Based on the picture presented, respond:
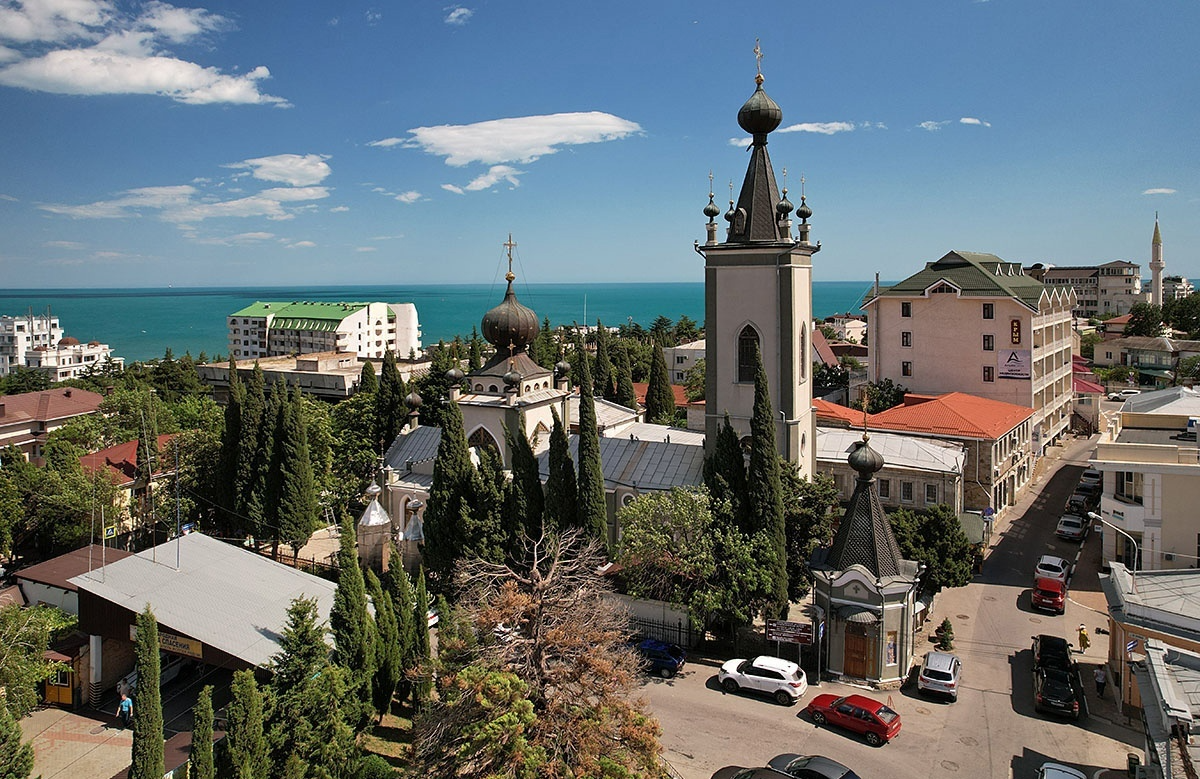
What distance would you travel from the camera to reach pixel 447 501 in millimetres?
25094

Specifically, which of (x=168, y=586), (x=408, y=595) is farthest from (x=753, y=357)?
(x=168, y=586)

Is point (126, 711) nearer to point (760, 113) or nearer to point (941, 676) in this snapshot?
point (941, 676)

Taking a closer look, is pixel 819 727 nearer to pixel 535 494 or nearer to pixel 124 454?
pixel 535 494

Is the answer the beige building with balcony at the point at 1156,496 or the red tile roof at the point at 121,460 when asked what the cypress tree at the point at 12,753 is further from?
the red tile roof at the point at 121,460

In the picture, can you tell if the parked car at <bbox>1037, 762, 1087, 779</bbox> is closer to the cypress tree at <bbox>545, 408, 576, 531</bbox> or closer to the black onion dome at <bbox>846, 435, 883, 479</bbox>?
the black onion dome at <bbox>846, 435, 883, 479</bbox>

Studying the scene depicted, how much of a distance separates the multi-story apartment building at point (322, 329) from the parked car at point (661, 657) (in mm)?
89724

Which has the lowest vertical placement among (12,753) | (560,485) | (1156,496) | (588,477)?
(12,753)

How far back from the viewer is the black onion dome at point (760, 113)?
80.7 ft

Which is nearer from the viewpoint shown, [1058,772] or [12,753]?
[12,753]

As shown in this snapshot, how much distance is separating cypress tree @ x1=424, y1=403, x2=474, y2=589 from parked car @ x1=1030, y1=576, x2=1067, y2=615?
1809cm

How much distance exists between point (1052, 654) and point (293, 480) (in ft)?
84.6

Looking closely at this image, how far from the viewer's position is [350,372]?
238ft

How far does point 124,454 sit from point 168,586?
23.7 metres

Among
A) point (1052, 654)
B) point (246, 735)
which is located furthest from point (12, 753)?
point (1052, 654)
